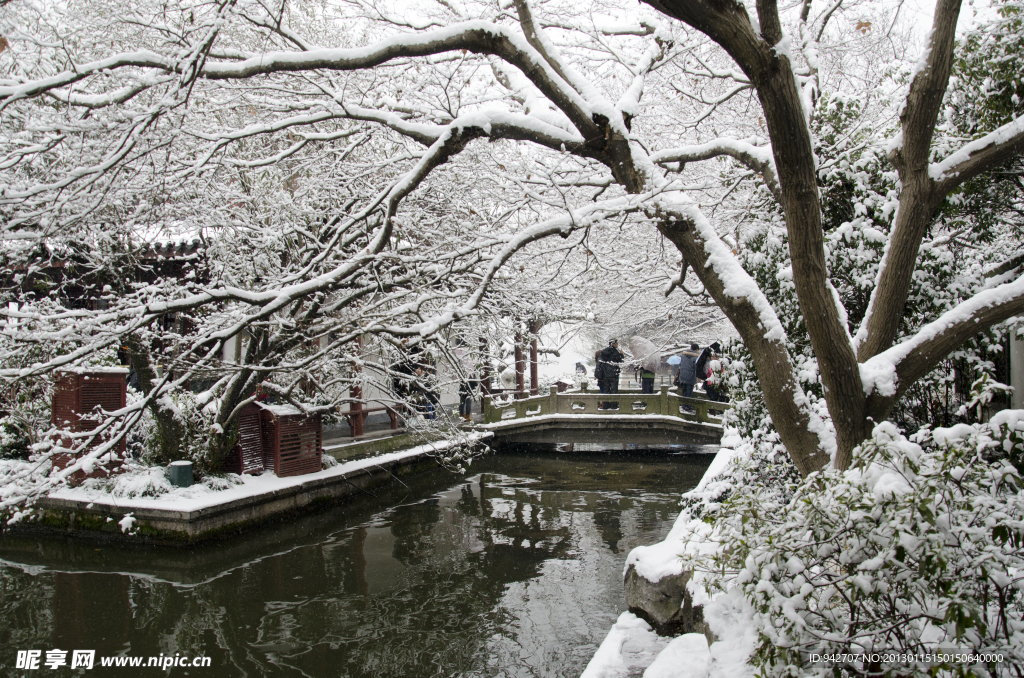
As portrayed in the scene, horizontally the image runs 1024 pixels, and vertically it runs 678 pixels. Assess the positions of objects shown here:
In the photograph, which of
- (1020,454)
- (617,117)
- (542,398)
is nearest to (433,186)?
(617,117)

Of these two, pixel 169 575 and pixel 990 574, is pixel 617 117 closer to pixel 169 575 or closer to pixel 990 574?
pixel 990 574

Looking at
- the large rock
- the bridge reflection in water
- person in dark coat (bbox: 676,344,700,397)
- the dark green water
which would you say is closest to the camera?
the large rock

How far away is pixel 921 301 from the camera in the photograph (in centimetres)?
533

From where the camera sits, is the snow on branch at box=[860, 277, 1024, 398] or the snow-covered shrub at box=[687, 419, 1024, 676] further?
the snow on branch at box=[860, 277, 1024, 398]

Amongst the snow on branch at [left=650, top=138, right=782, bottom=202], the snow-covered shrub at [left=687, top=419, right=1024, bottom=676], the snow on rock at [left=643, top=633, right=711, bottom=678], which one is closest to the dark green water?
the snow on rock at [left=643, top=633, right=711, bottom=678]

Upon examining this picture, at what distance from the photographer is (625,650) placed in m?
4.63

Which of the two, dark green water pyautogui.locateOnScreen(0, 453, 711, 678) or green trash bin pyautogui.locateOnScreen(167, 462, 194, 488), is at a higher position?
green trash bin pyautogui.locateOnScreen(167, 462, 194, 488)

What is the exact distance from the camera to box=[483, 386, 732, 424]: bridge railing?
1708cm

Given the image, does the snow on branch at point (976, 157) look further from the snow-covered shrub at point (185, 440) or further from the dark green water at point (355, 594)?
the snow-covered shrub at point (185, 440)

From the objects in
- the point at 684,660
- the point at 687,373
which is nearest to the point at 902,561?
the point at 684,660

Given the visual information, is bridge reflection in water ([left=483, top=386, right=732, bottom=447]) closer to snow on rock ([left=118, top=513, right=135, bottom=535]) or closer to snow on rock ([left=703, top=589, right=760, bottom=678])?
snow on rock ([left=118, top=513, right=135, bottom=535])

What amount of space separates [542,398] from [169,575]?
11.2 metres

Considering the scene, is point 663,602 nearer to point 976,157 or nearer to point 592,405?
point 976,157

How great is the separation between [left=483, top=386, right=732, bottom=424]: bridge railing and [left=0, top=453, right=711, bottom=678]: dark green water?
5.69 m
